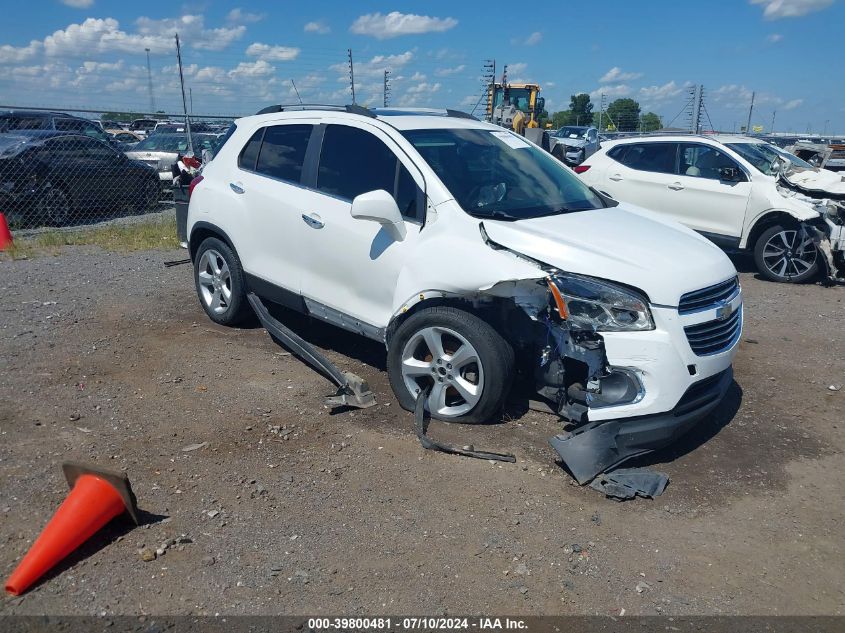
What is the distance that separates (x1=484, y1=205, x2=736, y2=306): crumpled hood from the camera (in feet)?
12.9

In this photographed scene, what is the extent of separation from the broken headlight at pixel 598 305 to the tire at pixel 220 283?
3.09 meters

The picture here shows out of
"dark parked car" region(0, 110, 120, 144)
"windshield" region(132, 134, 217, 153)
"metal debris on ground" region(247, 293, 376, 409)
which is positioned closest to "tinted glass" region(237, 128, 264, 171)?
"metal debris on ground" region(247, 293, 376, 409)

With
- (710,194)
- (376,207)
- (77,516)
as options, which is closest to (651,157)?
(710,194)

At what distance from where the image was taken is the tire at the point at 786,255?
29.1 ft

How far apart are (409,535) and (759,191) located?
7581 mm

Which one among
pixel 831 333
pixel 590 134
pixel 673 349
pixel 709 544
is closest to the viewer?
pixel 709 544

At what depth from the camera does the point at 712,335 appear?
412 centimetres

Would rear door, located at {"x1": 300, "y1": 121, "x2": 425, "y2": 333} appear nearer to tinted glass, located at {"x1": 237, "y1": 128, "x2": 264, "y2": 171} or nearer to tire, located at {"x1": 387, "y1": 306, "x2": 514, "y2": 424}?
tire, located at {"x1": 387, "y1": 306, "x2": 514, "y2": 424}

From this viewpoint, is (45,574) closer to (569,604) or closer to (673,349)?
(569,604)

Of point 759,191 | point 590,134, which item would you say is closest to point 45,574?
point 759,191

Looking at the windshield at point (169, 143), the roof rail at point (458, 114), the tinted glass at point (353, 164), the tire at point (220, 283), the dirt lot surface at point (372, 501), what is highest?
the roof rail at point (458, 114)

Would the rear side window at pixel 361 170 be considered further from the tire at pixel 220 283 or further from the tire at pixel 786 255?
the tire at pixel 786 255

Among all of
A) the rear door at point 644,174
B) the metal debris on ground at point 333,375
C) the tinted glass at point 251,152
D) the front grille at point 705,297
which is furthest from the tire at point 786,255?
the tinted glass at point 251,152

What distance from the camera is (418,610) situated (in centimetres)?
296
